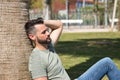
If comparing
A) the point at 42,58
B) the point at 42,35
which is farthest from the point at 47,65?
the point at 42,35

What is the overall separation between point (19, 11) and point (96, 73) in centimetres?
139

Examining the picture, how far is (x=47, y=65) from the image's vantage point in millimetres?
6086

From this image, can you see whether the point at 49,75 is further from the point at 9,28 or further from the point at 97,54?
the point at 97,54

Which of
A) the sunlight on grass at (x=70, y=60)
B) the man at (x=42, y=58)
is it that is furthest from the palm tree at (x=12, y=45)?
the sunlight on grass at (x=70, y=60)

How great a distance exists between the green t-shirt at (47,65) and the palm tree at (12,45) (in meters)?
0.73

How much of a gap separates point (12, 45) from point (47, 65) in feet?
3.14

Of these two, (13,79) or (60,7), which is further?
Result: (60,7)

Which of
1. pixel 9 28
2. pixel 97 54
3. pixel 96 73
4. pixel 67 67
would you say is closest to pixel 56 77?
pixel 96 73

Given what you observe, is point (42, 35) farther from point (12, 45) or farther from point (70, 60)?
point (70, 60)

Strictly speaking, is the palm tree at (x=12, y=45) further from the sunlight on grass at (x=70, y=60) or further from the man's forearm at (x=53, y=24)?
the sunlight on grass at (x=70, y=60)

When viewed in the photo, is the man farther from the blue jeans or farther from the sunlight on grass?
the sunlight on grass

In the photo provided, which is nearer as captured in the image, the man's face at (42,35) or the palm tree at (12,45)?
the man's face at (42,35)

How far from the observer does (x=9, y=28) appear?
6.85 m

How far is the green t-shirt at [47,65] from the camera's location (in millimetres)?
6027
